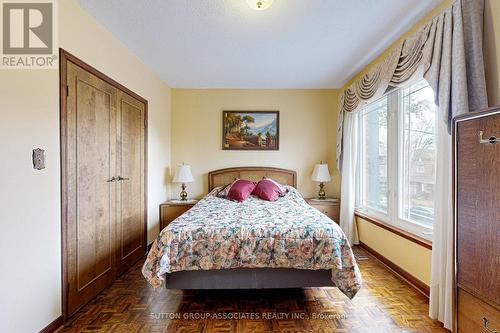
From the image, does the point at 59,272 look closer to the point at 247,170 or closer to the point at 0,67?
the point at 0,67

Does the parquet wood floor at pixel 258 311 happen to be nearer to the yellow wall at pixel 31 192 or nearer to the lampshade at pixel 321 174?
the yellow wall at pixel 31 192

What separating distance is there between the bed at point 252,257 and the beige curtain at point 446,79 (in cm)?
61

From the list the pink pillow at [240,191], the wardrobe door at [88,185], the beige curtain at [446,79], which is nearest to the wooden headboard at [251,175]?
the pink pillow at [240,191]

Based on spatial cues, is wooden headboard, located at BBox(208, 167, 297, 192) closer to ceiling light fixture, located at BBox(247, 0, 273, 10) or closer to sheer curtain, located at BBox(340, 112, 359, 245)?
sheer curtain, located at BBox(340, 112, 359, 245)

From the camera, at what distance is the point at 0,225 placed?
4.91ft

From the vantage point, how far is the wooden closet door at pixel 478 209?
3.78 feet

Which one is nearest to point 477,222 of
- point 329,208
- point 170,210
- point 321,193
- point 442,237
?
point 442,237

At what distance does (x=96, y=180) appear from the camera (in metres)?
2.35

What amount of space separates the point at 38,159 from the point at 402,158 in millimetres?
3326

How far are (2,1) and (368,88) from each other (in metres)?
3.33

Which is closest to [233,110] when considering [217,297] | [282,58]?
[282,58]

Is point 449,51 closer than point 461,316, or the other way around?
point 461,316

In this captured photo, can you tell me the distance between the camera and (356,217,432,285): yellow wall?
233 cm

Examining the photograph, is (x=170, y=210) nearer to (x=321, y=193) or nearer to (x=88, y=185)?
(x=88, y=185)
